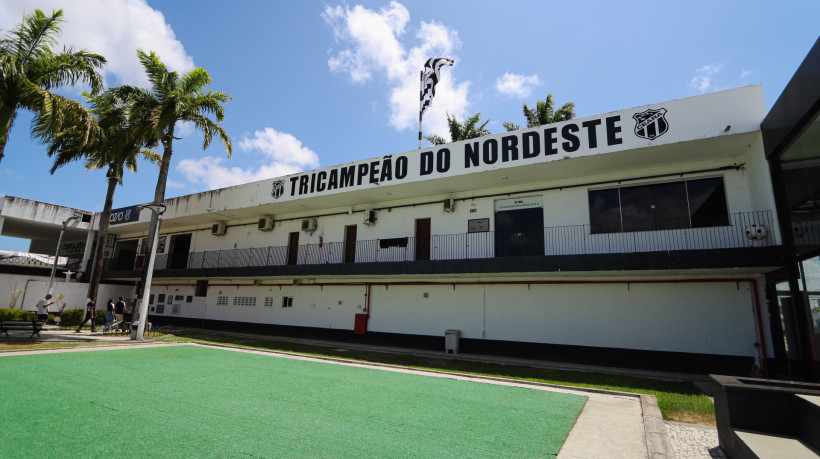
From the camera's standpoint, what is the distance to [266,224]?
20281 millimetres

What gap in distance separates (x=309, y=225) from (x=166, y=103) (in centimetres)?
762

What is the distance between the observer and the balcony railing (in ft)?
35.1

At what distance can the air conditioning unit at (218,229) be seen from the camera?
22.1 m

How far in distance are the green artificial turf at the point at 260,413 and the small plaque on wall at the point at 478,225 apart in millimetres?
7107

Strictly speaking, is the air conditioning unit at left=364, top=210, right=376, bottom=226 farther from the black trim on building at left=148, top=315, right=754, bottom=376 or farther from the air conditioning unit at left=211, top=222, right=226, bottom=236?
the air conditioning unit at left=211, top=222, right=226, bottom=236

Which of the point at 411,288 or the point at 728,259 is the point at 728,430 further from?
the point at 411,288

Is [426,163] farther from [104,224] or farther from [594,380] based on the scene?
[104,224]

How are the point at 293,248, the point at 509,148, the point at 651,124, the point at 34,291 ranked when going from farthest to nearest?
the point at 34,291 → the point at 293,248 → the point at 509,148 → the point at 651,124

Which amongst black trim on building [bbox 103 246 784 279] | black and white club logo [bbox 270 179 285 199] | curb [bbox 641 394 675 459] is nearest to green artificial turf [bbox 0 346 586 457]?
curb [bbox 641 394 675 459]

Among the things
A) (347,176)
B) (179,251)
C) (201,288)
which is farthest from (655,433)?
(179,251)

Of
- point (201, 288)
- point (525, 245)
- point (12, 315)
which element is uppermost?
point (525, 245)

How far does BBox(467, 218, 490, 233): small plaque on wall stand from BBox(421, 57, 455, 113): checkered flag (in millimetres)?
8743

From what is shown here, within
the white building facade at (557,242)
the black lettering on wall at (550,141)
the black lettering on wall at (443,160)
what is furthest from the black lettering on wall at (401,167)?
the black lettering on wall at (550,141)

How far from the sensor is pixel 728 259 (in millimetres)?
9547
